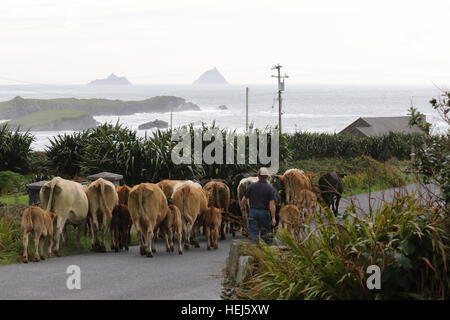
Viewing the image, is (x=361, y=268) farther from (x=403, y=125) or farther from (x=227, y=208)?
(x=403, y=125)

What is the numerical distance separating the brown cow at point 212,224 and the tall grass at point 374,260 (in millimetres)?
6745

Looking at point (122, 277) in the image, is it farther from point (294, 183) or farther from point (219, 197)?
point (294, 183)

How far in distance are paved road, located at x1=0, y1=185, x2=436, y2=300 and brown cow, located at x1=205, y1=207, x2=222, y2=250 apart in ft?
2.14

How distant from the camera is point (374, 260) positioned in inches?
297

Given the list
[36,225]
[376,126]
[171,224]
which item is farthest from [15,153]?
[376,126]

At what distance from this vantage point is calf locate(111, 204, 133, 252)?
14688mm

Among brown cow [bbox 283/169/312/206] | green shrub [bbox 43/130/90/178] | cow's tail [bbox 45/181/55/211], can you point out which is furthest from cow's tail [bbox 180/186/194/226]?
green shrub [bbox 43/130/90/178]

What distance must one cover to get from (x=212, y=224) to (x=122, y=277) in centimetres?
386

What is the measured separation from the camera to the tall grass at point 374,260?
24.0 feet

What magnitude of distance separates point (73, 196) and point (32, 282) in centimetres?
318

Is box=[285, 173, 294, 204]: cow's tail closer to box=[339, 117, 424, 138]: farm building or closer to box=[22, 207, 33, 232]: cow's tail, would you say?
box=[22, 207, 33, 232]: cow's tail
